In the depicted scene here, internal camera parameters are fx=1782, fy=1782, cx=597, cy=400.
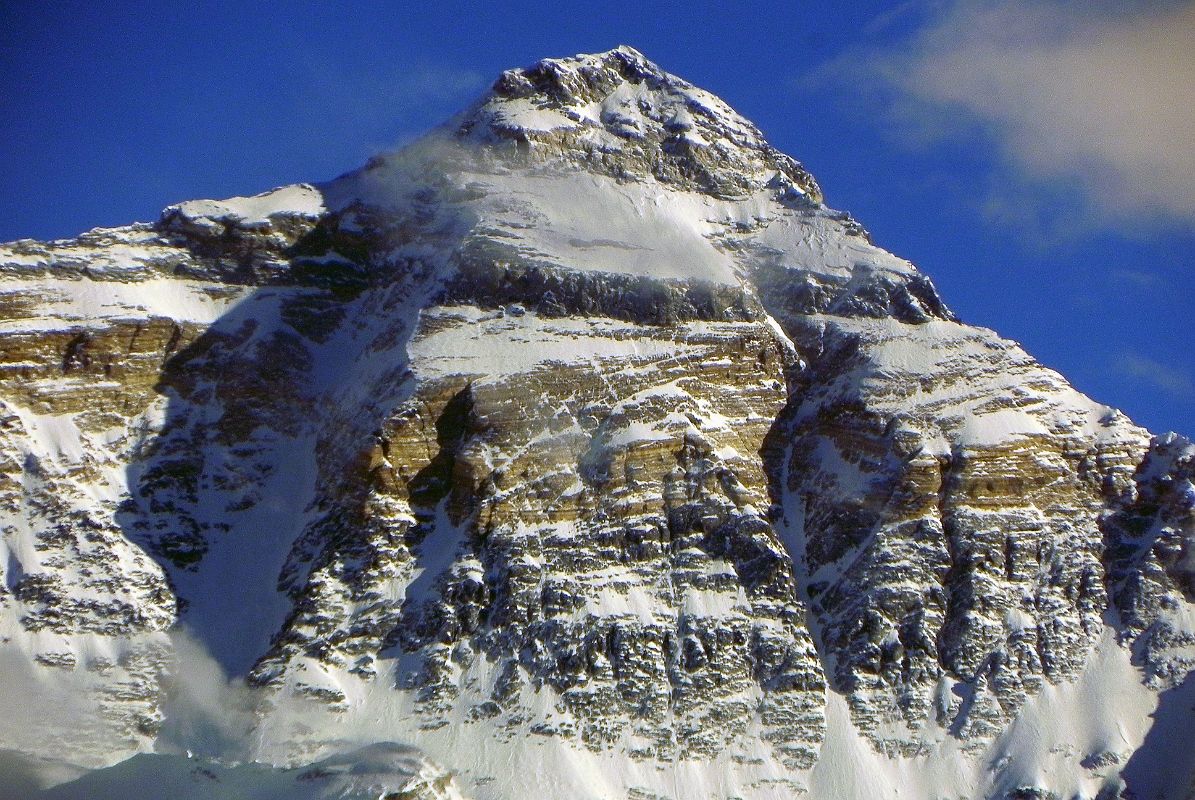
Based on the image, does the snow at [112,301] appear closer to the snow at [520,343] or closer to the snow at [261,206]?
the snow at [261,206]

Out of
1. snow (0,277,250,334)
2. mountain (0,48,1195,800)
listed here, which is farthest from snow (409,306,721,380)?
snow (0,277,250,334)

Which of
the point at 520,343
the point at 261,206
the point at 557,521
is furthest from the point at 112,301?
the point at 557,521

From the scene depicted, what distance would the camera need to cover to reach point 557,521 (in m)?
137

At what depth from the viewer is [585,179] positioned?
17162 cm

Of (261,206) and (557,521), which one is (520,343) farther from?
(261,206)

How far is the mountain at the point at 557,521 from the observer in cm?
12731

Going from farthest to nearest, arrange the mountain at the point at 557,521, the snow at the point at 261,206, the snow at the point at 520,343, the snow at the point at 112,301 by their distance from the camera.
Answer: the snow at the point at 261,206 < the snow at the point at 112,301 < the snow at the point at 520,343 < the mountain at the point at 557,521

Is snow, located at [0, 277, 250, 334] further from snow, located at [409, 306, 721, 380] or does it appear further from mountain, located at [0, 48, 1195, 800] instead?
snow, located at [409, 306, 721, 380]

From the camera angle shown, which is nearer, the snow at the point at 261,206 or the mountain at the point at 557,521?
the mountain at the point at 557,521

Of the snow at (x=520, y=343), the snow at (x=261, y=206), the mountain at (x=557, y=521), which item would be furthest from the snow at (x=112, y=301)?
the snow at (x=520, y=343)

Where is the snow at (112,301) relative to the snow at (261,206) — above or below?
below

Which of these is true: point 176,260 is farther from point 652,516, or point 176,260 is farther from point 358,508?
point 652,516

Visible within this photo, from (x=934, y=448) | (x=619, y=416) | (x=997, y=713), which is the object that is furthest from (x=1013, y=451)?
(x=619, y=416)

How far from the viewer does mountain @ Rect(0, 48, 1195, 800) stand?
418 feet
